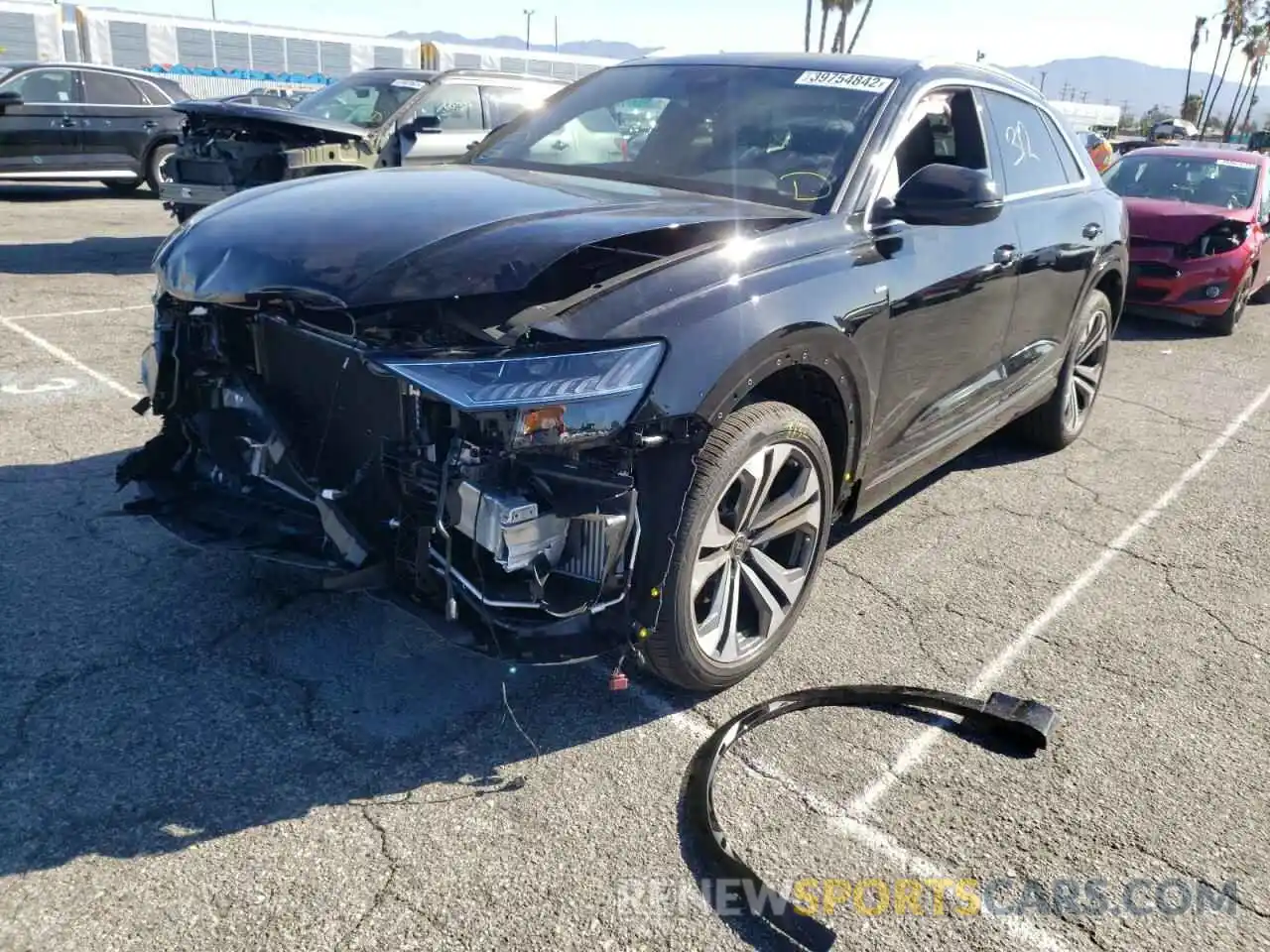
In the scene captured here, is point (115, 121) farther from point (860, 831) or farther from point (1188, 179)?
point (860, 831)

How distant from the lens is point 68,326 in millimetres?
7094

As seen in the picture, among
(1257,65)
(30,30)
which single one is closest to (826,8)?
(30,30)

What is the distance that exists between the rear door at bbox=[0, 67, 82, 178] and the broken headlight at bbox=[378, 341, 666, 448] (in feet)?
44.2

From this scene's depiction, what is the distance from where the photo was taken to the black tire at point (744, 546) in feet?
8.98

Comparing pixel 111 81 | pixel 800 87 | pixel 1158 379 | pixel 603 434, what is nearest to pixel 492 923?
pixel 603 434

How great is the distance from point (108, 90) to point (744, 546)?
14.1 meters

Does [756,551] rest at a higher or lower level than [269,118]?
lower

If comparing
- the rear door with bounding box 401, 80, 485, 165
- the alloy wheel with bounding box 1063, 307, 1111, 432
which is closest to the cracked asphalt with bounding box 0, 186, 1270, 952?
the alloy wheel with bounding box 1063, 307, 1111, 432

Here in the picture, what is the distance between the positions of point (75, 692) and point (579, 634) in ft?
4.90

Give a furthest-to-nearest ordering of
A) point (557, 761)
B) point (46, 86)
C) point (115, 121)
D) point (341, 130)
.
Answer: point (115, 121) < point (46, 86) < point (341, 130) < point (557, 761)

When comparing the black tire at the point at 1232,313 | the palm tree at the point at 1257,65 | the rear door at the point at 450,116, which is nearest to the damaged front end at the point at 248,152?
the rear door at the point at 450,116

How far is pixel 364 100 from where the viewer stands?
10117 millimetres

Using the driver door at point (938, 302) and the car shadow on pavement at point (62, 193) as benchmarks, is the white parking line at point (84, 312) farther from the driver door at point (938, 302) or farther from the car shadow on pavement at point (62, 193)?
the car shadow on pavement at point (62, 193)

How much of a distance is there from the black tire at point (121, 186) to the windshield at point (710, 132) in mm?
12611
